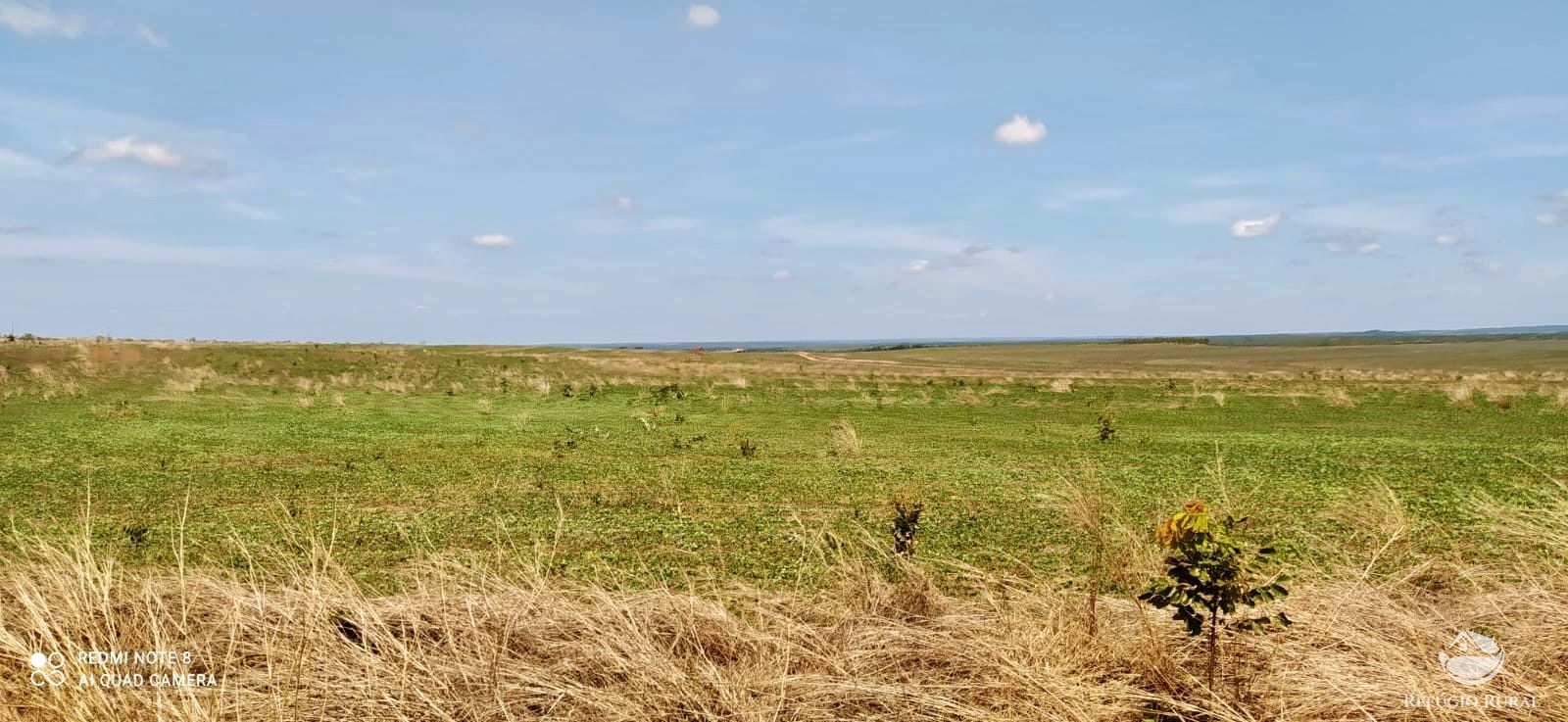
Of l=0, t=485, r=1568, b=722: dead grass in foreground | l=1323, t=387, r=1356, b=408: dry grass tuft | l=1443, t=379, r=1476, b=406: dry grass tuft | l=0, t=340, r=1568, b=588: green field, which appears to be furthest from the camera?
l=1323, t=387, r=1356, b=408: dry grass tuft

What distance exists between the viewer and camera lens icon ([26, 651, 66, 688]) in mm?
4246

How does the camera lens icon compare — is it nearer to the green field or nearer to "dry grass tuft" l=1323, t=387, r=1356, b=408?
the green field

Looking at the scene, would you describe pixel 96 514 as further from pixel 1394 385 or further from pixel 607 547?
pixel 1394 385

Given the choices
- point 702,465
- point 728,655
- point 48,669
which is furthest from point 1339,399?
point 48,669

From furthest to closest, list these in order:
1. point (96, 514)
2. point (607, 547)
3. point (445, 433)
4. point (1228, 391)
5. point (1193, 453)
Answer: point (1228, 391) < point (445, 433) < point (1193, 453) < point (96, 514) < point (607, 547)

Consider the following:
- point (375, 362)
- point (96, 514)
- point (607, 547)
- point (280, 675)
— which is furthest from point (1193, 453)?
point (375, 362)

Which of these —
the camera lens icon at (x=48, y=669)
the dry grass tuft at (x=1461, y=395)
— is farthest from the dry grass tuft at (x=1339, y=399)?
the camera lens icon at (x=48, y=669)

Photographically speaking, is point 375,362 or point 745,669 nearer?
point 745,669

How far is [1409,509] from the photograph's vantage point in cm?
1155

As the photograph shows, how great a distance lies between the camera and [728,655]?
5.59m

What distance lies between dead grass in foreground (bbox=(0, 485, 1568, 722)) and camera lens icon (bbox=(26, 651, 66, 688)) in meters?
0.06

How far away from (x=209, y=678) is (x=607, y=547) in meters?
5.13

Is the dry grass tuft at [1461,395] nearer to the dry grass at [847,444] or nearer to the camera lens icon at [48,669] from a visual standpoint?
the dry grass at [847,444]

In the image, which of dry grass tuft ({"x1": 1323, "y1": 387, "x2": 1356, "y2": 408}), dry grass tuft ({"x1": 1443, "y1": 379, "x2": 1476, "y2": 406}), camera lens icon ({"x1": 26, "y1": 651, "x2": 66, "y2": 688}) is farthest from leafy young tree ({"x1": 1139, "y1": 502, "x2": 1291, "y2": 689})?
dry grass tuft ({"x1": 1443, "y1": 379, "x2": 1476, "y2": 406})
